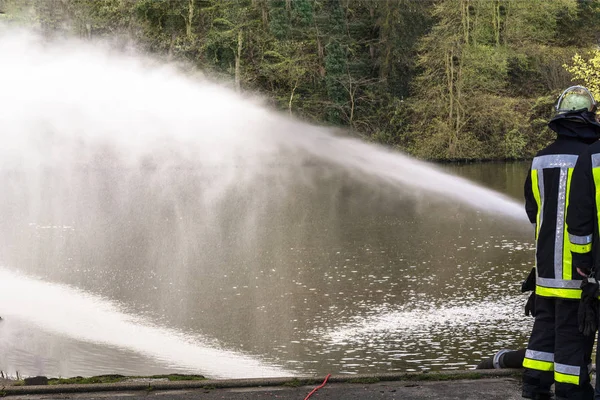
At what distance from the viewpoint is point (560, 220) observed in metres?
4.80

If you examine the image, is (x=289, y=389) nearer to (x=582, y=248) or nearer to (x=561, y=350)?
(x=561, y=350)

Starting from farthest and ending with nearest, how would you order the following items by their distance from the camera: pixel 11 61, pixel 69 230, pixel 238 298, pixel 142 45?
pixel 142 45 < pixel 11 61 < pixel 69 230 < pixel 238 298

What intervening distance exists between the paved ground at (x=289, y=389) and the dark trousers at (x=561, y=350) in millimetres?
535

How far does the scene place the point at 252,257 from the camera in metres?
15.4

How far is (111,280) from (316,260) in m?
3.66

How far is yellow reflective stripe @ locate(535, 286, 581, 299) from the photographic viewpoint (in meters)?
4.73

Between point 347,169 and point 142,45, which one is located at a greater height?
point 142,45

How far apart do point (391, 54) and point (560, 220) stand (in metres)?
36.8

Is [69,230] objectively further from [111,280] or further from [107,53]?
[107,53]

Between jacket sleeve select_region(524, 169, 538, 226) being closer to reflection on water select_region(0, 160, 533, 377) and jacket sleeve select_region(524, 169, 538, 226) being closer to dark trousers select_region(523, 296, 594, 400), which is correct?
dark trousers select_region(523, 296, 594, 400)

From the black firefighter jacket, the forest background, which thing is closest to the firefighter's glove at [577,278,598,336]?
the black firefighter jacket

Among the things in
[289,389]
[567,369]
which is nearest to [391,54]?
[289,389]

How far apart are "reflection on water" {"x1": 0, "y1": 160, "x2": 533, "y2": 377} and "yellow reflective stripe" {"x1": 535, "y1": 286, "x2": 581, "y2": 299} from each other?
378cm

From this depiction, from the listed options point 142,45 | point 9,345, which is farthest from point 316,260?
point 142,45
